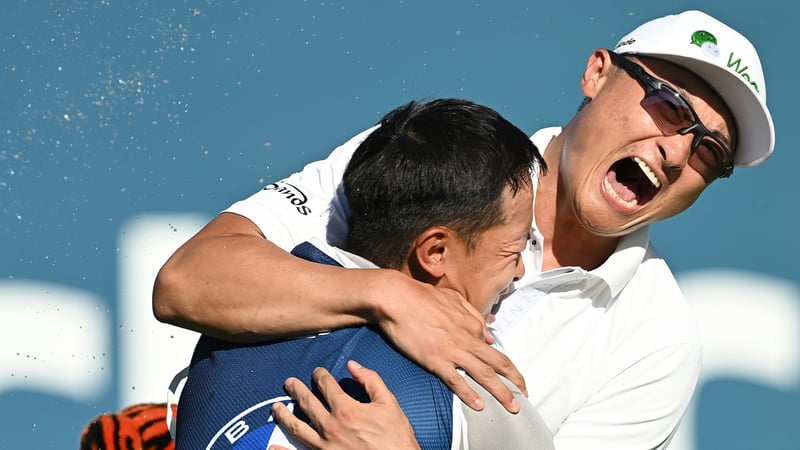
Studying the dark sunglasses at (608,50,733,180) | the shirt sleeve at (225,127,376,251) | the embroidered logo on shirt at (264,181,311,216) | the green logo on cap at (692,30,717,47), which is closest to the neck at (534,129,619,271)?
the dark sunglasses at (608,50,733,180)

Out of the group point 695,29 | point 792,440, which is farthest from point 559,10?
point 792,440

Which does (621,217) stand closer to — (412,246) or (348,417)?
(412,246)

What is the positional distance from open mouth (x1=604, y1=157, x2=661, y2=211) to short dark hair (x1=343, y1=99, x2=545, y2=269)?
0.74 m

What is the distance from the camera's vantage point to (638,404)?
2.55 metres

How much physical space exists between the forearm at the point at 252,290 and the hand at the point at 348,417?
0.69 ft

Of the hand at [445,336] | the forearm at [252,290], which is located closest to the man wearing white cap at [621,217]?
the forearm at [252,290]

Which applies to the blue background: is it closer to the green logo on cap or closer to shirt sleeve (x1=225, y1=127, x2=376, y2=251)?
shirt sleeve (x1=225, y1=127, x2=376, y2=251)

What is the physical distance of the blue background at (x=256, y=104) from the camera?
323 centimetres

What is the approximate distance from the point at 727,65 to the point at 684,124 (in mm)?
169

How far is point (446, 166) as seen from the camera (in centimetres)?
181

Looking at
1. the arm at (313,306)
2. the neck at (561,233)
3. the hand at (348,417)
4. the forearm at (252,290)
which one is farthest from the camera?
the neck at (561,233)

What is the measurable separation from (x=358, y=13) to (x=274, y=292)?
5.68 ft

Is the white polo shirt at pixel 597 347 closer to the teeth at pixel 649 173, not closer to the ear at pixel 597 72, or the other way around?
the teeth at pixel 649 173

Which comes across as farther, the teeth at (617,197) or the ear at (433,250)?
the teeth at (617,197)
